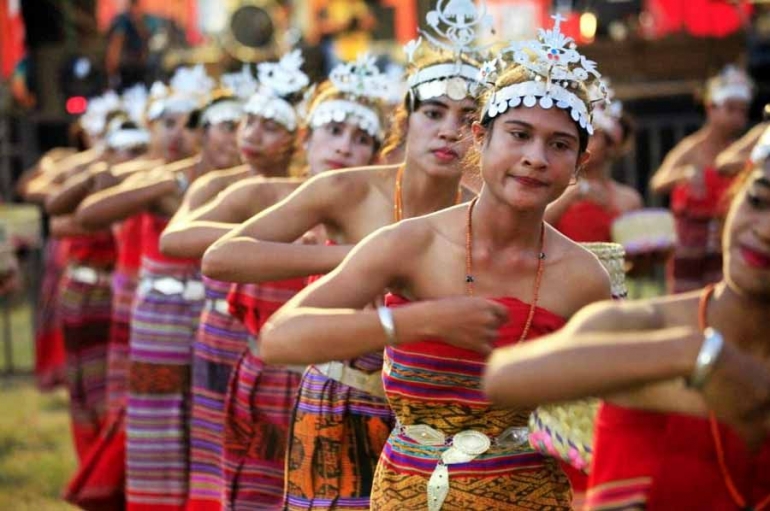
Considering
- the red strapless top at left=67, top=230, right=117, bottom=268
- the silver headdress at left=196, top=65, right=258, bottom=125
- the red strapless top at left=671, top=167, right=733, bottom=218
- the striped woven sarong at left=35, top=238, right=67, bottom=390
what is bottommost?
the striped woven sarong at left=35, top=238, right=67, bottom=390

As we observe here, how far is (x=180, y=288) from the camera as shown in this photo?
23.9ft

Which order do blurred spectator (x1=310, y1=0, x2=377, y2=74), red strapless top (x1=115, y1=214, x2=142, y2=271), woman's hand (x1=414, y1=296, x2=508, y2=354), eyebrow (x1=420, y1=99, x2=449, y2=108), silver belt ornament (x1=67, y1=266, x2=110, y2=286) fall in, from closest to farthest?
1. woman's hand (x1=414, y1=296, x2=508, y2=354)
2. eyebrow (x1=420, y1=99, x2=449, y2=108)
3. red strapless top (x1=115, y1=214, x2=142, y2=271)
4. silver belt ornament (x1=67, y1=266, x2=110, y2=286)
5. blurred spectator (x1=310, y1=0, x2=377, y2=74)

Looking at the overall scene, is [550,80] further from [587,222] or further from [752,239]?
[587,222]

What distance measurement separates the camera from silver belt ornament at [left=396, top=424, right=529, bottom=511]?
3.72m

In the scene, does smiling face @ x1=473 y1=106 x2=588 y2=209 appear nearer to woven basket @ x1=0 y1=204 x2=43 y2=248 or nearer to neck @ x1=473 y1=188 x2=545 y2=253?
neck @ x1=473 y1=188 x2=545 y2=253

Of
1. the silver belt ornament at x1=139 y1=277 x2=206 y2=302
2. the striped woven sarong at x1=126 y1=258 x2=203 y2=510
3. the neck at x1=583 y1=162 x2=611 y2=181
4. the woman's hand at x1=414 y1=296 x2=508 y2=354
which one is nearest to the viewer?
the woman's hand at x1=414 y1=296 x2=508 y2=354

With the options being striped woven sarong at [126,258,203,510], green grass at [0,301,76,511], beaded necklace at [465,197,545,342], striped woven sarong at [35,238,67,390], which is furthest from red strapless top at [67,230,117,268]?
beaded necklace at [465,197,545,342]

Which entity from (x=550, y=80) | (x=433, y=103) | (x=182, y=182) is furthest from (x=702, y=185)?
(x=550, y=80)

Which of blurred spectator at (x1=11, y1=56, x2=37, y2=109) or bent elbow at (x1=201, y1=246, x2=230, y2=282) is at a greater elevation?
bent elbow at (x1=201, y1=246, x2=230, y2=282)

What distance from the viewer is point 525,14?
52.0ft

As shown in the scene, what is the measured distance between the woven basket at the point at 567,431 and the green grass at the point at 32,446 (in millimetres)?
4351

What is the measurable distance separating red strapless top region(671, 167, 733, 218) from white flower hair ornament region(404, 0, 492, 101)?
17.7ft

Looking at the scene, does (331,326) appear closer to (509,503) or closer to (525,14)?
(509,503)

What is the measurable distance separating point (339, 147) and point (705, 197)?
5114mm
